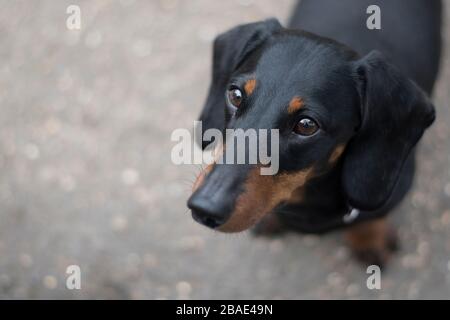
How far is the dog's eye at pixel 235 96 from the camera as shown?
2.90 m

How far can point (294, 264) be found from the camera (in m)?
4.19

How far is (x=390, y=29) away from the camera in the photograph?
376cm

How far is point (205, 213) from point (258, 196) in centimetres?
31

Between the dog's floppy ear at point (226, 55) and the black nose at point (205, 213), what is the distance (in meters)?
0.72

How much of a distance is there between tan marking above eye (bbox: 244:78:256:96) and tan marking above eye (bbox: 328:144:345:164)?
0.52 metres

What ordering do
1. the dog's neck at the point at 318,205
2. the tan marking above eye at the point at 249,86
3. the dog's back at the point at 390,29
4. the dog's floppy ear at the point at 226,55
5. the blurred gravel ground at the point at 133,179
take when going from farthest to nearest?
1. the blurred gravel ground at the point at 133,179
2. the dog's back at the point at 390,29
3. the dog's neck at the point at 318,205
4. the dog's floppy ear at the point at 226,55
5. the tan marking above eye at the point at 249,86

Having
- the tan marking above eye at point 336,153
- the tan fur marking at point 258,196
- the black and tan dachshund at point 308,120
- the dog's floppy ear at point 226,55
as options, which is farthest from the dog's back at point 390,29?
the tan fur marking at point 258,196

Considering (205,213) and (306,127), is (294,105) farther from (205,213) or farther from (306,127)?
(205,213)

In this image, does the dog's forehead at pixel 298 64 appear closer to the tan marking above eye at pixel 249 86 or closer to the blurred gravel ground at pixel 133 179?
the tan marking above eye at pixel 249 86

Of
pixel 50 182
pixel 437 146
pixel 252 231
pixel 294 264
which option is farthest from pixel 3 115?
pixel 437 146

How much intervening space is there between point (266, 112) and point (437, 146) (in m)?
2.26

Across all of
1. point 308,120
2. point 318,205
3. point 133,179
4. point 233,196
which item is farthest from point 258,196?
point 133,179
